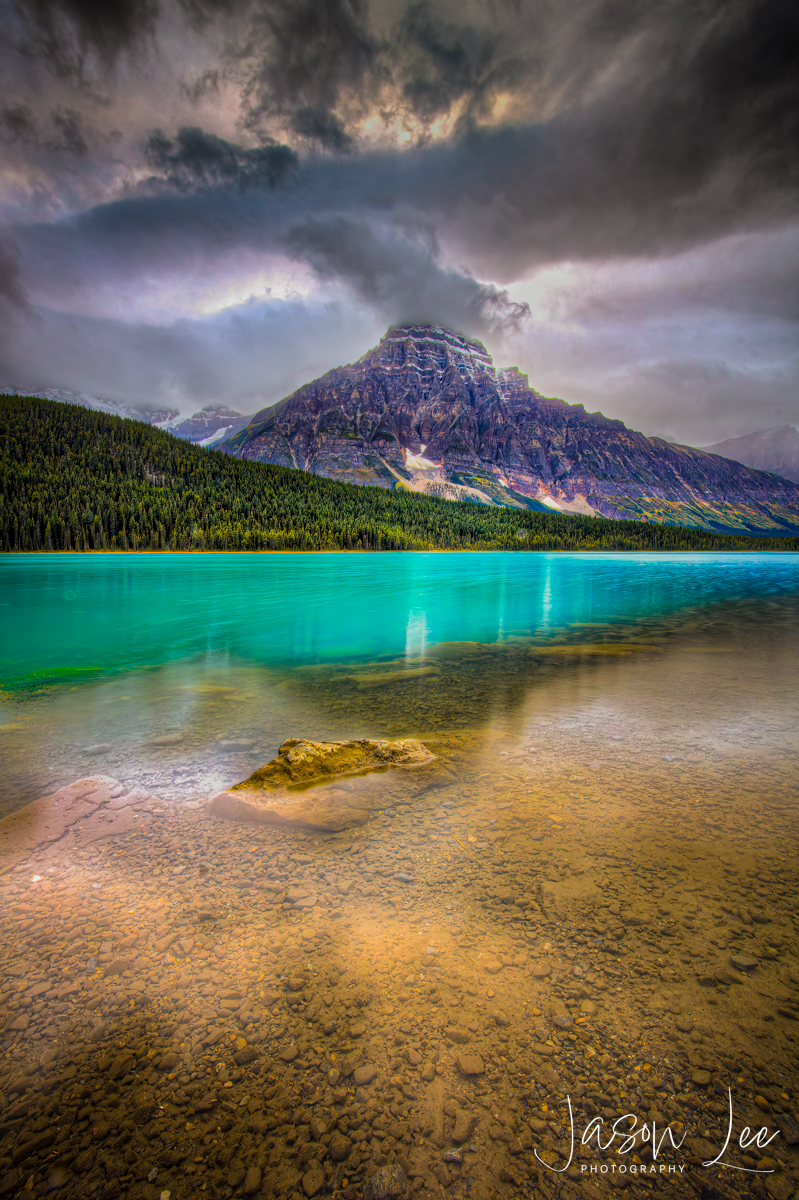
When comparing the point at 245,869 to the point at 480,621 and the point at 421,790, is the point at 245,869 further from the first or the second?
the point at 480,621

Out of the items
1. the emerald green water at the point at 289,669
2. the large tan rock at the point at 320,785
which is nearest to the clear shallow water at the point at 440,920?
the emerald green water at the point at 289,669

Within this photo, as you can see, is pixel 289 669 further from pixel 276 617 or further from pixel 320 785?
pixel 276 617

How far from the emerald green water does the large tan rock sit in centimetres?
111

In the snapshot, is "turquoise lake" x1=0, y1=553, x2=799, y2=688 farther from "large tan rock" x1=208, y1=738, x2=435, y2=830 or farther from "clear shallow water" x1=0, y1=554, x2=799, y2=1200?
"large tan rock" x1=208, y1=738, x2=435, y2=830

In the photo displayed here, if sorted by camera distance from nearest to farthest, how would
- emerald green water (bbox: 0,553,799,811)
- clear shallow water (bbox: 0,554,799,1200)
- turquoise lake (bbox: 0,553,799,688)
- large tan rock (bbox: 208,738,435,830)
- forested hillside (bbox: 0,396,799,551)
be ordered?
clear shallow water (bbox: 0,554,799,1200) < large tan rock (bbox: 208,738,435,830) < emerald green water (bbox: 0,553,799,811) < turquoise lake (bbox: 0,553,799,688) < forested hillside (bbox: 0,396,799,551)

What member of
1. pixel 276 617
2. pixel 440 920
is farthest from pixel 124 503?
pixel 440 920

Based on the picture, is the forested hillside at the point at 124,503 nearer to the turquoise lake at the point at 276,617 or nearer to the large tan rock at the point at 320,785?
the turquoise lake at the point at 276,617

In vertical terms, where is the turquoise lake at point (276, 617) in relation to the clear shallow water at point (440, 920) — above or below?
below

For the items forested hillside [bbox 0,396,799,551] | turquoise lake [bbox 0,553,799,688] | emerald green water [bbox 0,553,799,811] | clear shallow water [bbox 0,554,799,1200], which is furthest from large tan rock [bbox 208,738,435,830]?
forested hillside [bbox 0,396,799,551]

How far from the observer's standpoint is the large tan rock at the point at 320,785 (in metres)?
7.31

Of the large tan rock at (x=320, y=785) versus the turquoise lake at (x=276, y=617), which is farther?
the turquoise lake at (x=276, y=617)

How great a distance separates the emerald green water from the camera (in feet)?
34.1

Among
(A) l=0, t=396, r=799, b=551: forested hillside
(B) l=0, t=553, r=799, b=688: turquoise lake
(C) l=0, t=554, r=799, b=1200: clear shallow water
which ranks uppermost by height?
(A) l=0, t=396, r=799, b=551: forested hillside

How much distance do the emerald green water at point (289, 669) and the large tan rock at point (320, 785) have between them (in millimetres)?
1106
